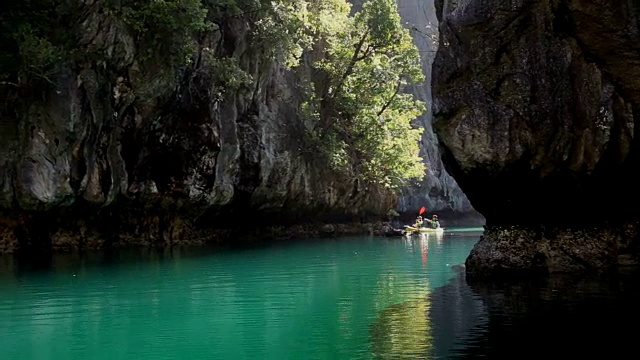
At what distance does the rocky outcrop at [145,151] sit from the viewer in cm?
2052

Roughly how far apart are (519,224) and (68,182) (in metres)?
15.2

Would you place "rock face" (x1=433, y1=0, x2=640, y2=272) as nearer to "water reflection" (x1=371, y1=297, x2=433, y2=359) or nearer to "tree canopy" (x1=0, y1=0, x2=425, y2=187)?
"water reflection" (x1=371, y1=297, x2=433, y2=359)

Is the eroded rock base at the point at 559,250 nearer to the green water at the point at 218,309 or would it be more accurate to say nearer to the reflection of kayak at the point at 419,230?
the green water at the point at 218,309

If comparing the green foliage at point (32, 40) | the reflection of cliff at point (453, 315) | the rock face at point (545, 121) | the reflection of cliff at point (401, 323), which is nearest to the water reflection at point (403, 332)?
the reflection of cliff at point (401, 323)

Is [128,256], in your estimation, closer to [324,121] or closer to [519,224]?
[519,224]

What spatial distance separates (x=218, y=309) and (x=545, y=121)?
8053 millimetres

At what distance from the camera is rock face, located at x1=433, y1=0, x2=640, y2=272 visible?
13.0 m

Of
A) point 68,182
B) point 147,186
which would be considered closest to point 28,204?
point 68,182

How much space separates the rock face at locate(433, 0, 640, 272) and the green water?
260 cm

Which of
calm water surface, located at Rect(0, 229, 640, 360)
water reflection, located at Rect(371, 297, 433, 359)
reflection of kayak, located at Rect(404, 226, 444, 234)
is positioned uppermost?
reflection of kayak, located at Rect(404, 226, 444, 234)

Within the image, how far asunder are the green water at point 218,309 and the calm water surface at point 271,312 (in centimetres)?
2

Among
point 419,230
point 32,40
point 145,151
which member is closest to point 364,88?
point 419,230

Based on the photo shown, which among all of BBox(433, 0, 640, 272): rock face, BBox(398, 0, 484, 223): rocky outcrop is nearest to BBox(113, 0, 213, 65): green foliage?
BBox(433, 0, 640, 272): rock face

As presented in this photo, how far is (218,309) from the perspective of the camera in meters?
10.9
